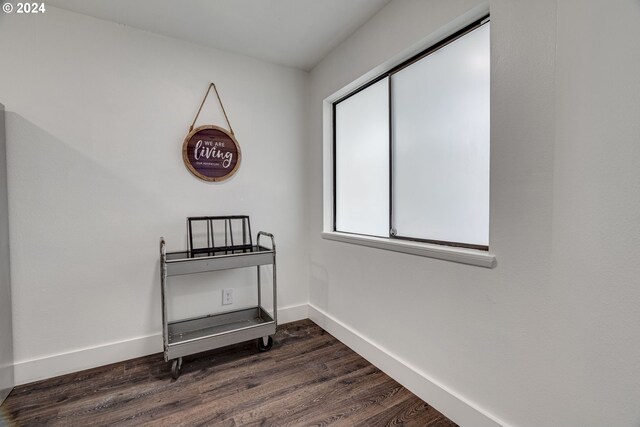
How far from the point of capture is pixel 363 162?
2170 mm

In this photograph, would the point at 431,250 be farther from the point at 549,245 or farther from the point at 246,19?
the point at 246,19

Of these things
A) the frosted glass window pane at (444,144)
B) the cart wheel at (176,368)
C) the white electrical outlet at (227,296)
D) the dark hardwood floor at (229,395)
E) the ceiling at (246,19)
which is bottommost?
the dark hardwood floor at (229,395)

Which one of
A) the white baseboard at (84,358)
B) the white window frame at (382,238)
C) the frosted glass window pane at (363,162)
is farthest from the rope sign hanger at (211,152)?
the white baseboard at (84,358)

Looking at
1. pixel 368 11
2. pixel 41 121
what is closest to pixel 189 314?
pixel 41 121

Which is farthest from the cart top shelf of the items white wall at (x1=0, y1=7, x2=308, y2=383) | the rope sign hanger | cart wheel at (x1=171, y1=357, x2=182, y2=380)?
cart wheel at (x1=171, y1=357, x2=182, y2=380)

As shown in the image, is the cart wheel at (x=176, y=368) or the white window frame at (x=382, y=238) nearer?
the white window frame at (x=382, y=238)

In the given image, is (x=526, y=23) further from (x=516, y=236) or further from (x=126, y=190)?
(x=126, y=190)

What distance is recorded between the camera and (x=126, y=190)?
6.48 ft

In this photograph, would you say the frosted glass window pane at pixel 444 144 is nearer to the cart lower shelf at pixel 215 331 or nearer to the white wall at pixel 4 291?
the cart lower shelf at pixel 215 331

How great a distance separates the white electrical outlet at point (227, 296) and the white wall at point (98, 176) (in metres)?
0.05

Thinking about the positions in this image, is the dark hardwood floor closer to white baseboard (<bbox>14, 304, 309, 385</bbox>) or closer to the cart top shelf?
white baseboard (<bbox>14, 304, 309, 385</bbox>)

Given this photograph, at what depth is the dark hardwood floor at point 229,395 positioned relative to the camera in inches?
56.1

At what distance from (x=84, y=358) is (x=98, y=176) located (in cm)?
123

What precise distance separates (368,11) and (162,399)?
8.78 feet
